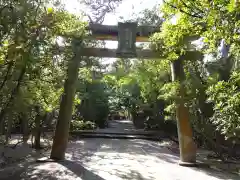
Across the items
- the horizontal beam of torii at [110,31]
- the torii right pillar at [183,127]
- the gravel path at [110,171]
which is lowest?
the gravel path at [110,171]

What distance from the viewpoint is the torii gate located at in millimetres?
8438

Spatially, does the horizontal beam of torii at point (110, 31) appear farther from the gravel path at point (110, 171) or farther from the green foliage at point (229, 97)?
the green foliage at point (229, 97)

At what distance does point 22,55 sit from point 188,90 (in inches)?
228

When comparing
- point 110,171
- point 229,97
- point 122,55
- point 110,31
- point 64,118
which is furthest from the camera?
point 110,31

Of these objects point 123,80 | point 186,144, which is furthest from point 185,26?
point 123,80

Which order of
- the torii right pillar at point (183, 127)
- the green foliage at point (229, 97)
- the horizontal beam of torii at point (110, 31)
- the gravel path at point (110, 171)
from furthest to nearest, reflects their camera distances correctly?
1. the horizontal beam of torii at point (110, 31)
2. the torii right pillar at point (183, 127)
3. the gravel path at point (110, 171)
4. the green foliage at point (229, 97)

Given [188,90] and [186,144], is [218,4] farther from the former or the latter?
[186,144]

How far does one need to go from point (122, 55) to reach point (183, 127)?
3000mm

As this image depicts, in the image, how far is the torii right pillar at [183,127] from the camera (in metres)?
8.40

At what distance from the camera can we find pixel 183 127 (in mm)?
8625

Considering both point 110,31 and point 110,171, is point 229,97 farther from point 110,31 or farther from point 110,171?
point 110,31

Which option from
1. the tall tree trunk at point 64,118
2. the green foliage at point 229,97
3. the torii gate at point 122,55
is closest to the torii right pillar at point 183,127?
the torii gate at point 122,55

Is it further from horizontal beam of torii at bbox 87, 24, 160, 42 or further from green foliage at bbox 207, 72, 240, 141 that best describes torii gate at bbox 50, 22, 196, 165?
green foliage at bbox 207, 72, 240, 141

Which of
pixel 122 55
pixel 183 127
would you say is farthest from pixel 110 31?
pixel 183 127
